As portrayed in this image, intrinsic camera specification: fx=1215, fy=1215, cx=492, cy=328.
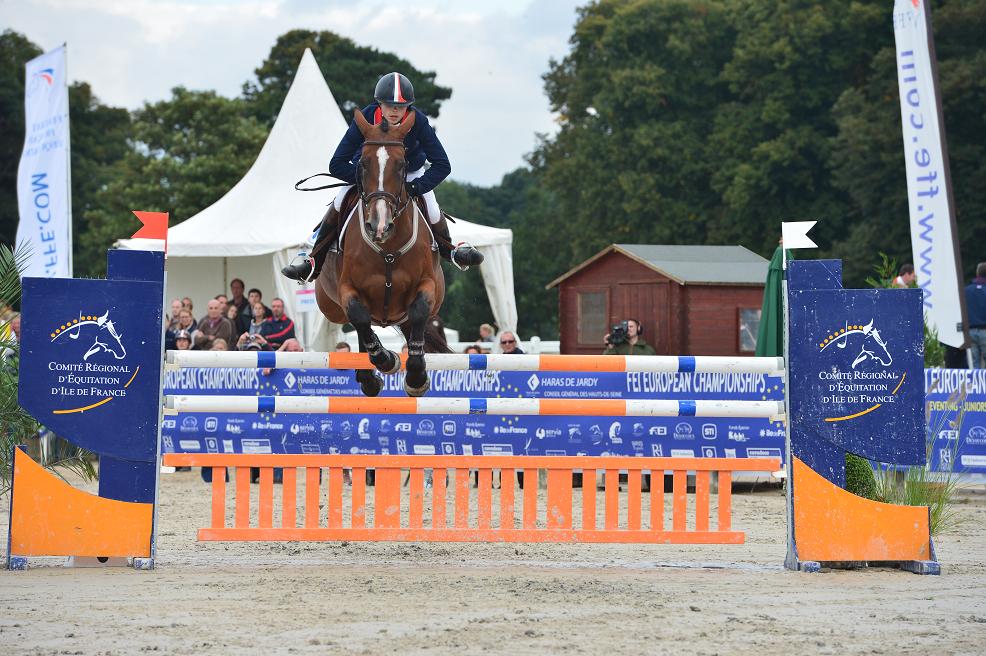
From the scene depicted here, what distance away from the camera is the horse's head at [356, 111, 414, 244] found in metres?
6.05

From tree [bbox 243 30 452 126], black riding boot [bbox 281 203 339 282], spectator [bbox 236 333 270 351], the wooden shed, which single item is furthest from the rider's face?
tree [bbox 243 30 452 126]

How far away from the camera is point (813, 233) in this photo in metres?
30.8

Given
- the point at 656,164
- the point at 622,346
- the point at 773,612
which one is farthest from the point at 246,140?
the point at 773,612

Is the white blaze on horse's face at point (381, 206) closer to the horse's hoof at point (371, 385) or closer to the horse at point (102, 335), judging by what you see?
the horse's hoof at point (371, 385)

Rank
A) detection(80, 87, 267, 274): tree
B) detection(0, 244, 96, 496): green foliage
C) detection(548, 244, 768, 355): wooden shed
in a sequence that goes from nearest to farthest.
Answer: detection(0, 244, 96, 496): green foliage
detection(548, 244, 768, 355): wooden shed
detection(80, 87, 267, 274): tree

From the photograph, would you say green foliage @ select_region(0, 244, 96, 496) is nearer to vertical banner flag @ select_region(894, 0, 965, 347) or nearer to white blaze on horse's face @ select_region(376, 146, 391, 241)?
white blaze on horse's face @ select_region(376, 146, 391, 241)

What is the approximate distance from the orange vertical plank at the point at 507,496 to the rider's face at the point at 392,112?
6.32 feet

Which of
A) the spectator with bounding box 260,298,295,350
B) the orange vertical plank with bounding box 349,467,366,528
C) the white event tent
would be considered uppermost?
the white event tent

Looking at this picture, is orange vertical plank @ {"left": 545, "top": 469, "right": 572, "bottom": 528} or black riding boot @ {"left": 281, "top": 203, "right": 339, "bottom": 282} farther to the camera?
black riding boot @ {"left": 281, "top": 203, "right": 339, "bottom": 282}

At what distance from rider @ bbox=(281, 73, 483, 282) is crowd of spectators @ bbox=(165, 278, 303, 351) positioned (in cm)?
424

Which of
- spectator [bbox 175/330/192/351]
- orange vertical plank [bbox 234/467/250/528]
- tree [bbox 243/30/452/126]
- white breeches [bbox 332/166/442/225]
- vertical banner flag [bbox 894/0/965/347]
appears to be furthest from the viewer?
tree [bbox 243/30/452/126]

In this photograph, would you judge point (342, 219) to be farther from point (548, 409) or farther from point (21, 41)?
point (21, 41)

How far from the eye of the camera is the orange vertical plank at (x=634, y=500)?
639 cm

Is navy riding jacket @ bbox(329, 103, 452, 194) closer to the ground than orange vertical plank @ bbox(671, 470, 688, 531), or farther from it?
farther from it
